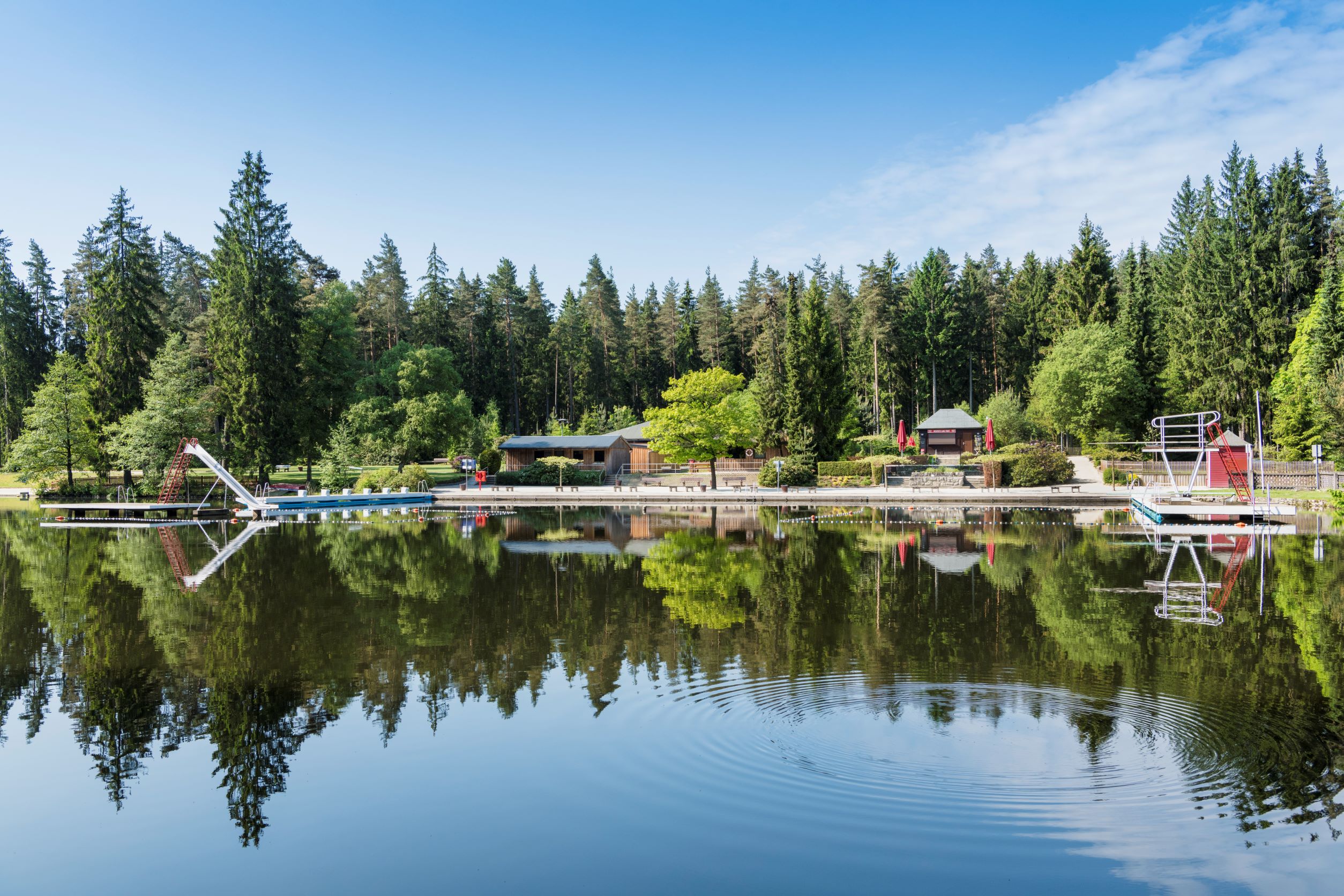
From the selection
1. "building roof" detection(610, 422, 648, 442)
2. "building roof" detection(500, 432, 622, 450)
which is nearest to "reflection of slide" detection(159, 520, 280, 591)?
"building roof" detection(500, 432, 622, 450)

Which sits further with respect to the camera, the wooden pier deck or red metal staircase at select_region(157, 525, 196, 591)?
the wooden pier deck

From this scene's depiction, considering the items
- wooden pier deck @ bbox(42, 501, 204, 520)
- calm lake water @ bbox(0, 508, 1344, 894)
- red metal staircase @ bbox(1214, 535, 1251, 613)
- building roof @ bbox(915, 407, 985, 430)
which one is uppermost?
building roof @ bbox(915, 407, 985, 430)

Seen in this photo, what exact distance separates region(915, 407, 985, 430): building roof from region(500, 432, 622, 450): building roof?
2386 cm

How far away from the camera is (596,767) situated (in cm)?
871

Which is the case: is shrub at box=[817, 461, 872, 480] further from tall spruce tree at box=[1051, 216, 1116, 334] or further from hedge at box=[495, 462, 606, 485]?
tall spruce tree at box=[1051, 216, 1116, 334]

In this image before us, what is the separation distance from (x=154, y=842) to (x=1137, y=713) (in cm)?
1020

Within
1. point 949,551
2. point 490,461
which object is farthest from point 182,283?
point 949,551

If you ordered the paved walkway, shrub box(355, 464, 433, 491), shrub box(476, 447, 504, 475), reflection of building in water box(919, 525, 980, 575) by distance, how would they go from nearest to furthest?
reflection of building in water box(919, 525, 980, 575) < the paved walkway < shrub box(355, 464, 433, 491) < shrub box(476, 447, 504, 475)

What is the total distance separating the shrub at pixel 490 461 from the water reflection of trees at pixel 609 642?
1600 inches

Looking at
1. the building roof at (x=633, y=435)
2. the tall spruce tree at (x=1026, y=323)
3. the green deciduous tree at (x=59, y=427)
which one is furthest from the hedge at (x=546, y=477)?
the tall spruce tree at (x=1026, y=323)

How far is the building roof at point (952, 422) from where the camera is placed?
63.1 m

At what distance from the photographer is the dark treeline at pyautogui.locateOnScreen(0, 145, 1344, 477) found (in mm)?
52125

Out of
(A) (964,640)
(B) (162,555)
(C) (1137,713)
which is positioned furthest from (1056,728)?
(B) (162,555)

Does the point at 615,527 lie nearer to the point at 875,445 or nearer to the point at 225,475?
the point at 225,475
